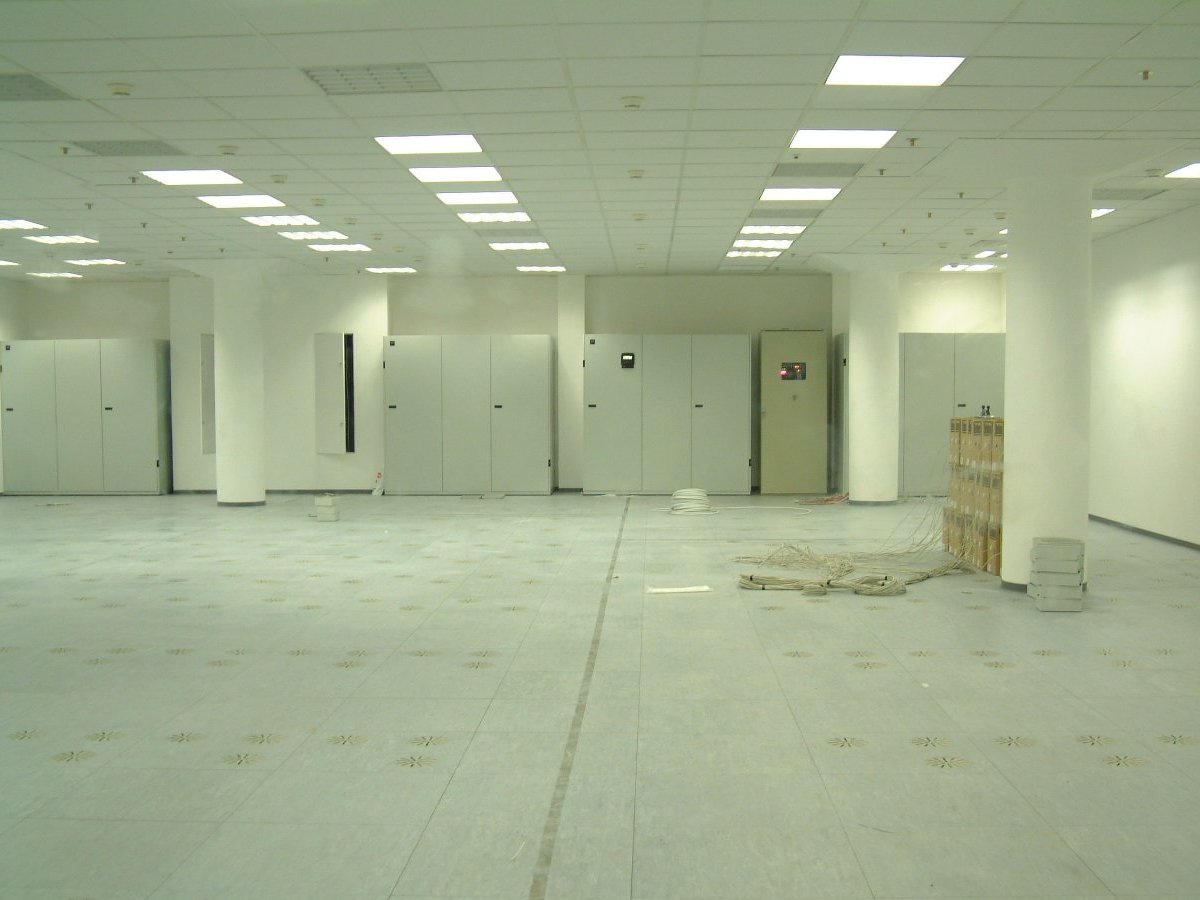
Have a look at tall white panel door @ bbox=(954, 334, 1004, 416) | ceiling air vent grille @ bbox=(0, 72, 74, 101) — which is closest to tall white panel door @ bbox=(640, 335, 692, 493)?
tall white panel door @ bbox=(954, 334, 1004, 416)

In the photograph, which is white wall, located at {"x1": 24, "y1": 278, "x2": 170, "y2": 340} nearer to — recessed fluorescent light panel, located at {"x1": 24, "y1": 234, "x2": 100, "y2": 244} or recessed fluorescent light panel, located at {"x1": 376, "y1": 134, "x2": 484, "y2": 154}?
recessed fluorescent light panel, located at {"x1": 24, "y1": 234, "x2": 100, "y2": 244}

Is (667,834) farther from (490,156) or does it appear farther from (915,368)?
(915,368)

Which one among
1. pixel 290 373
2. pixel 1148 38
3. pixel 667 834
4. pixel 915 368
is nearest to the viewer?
pixel 667 834

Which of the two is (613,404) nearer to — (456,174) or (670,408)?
(670,408)

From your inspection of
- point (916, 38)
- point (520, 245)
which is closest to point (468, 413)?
point (520, 245)

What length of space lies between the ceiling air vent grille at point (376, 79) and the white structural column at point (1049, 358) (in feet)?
14.8

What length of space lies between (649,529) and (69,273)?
9815 millimetres

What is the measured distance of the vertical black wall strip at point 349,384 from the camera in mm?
15102

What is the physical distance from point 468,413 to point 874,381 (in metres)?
5.90

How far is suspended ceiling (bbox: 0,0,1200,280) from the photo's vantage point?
4.82 metres

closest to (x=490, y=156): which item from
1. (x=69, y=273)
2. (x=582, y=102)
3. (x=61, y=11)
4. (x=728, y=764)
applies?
(x=582, y=102)

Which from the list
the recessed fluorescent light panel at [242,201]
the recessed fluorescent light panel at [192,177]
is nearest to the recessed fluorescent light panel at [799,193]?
the recessed fluorescent light panel at [242,201]

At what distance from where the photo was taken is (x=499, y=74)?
5.64 metres

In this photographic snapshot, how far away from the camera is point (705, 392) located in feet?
48.3
